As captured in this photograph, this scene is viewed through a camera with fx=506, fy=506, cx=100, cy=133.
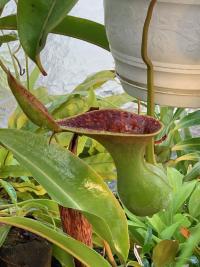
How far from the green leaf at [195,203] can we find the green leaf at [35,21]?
1.94ft

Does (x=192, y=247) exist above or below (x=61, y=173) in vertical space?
below

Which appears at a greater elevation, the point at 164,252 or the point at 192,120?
the point at 192,120

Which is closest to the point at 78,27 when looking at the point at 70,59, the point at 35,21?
the point at 35,21

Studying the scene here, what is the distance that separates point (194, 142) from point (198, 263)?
263 millimetres

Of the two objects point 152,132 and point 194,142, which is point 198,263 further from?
point 152,132

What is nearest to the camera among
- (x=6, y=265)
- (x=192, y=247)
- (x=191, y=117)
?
(x=6, y=265)

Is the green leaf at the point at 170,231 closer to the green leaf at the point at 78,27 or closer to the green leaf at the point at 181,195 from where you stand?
the green leaf at the point at 181,195

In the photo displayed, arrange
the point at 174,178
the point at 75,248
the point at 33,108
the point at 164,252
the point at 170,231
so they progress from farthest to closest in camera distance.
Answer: the point at 174,178 → the point at 170,231 → the point at 164,252 → the point at 75,248 → the point at 33,108

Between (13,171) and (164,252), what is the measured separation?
1.09ft

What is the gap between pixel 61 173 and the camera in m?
0.52

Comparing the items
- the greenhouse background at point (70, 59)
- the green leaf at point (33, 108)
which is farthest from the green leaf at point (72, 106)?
the green leaf at point (33, 108)

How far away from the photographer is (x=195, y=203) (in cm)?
101

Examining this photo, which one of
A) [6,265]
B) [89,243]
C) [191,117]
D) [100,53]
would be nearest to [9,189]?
[6,265]

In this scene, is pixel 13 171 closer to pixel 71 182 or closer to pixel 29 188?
pixel 29 188
